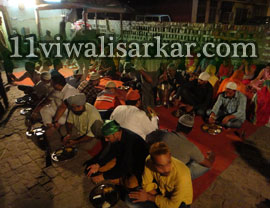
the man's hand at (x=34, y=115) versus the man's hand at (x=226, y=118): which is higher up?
the man's hand at (x=226, y=118)

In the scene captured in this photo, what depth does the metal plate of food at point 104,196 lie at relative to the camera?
106 inches

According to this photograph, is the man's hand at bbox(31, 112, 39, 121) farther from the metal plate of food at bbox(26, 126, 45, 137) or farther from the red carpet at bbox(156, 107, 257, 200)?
the red carpet at bbox(156, 107, 257, 200)

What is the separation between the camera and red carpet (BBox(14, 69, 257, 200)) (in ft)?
10.5

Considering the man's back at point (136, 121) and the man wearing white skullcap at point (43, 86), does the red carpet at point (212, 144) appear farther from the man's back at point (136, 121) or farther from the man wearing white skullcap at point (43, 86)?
the man wearing white skullcap at point (43, 86)

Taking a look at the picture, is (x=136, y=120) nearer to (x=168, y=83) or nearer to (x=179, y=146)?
(x=179, y=146)

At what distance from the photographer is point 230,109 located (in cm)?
459

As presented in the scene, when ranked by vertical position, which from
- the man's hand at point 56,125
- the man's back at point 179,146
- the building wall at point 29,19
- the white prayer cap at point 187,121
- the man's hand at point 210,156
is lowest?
the man's hand at point 210,156

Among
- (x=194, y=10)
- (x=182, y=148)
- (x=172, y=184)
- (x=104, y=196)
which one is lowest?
(x=104, y=196)

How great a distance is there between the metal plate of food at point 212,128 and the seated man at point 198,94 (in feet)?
2.21

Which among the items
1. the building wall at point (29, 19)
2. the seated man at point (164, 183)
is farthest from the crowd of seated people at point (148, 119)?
the building wall at point (29, 19)

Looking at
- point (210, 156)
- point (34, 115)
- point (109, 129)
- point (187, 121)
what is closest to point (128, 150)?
point (109, 129)

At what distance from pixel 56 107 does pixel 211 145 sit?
11.6 feet

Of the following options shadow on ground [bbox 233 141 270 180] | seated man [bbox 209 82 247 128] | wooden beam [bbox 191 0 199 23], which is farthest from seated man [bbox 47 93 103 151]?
wooden beam [bbox 191 0 199 23]

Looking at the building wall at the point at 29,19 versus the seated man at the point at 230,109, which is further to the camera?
the building wall at the point at 29,19
